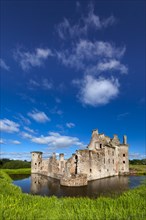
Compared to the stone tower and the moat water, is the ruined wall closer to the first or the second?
the stone tower

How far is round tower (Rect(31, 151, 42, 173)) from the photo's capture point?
58.8 meters

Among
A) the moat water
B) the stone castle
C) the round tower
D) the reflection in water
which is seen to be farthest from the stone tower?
the reflection in water

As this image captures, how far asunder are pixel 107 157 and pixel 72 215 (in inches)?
1679

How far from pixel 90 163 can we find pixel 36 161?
71.6 ft

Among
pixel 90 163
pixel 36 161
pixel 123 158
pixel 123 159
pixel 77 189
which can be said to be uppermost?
pixel 123 158

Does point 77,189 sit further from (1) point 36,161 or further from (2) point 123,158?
(2) point 123,158

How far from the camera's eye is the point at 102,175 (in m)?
47.3

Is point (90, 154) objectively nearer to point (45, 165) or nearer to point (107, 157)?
point (107, 157)

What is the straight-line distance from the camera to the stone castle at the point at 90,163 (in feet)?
120

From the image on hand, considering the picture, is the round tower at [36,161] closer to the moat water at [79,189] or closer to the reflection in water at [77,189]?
the moat water at [79,189]

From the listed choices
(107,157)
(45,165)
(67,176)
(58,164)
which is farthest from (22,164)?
(67,176)

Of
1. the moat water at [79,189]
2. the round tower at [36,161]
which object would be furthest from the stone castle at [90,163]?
the moat water at [79,189]

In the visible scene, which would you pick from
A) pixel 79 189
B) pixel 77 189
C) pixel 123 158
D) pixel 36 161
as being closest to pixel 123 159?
pixel 123 158

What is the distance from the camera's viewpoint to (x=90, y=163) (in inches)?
1704
